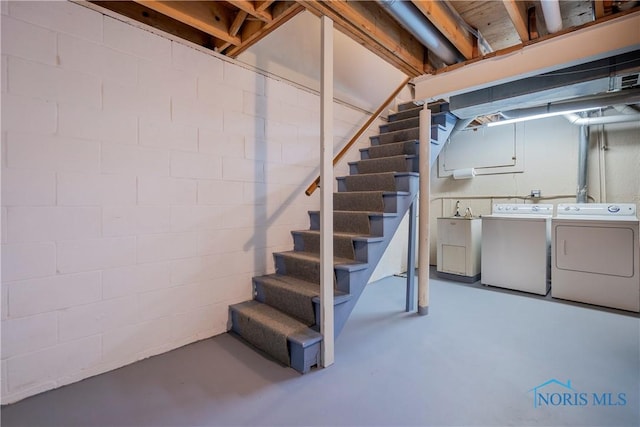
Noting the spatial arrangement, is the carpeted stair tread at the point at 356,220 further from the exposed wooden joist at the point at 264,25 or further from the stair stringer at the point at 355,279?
the exposed wooden joist at the point at 264,25

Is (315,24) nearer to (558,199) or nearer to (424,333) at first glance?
(424,333)

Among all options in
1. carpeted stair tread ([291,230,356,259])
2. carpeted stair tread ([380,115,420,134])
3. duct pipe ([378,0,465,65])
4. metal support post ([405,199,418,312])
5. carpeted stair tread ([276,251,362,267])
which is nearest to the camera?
duct pipe ([378,0,465,65])

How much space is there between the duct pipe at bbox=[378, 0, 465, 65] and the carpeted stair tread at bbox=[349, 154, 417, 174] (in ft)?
3.43

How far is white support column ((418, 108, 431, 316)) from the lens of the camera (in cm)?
281

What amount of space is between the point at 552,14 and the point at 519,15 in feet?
0.71

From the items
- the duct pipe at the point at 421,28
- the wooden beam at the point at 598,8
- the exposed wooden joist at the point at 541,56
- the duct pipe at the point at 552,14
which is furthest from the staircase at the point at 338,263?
the wooden beam at the point at 598,8

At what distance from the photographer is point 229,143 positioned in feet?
8.41

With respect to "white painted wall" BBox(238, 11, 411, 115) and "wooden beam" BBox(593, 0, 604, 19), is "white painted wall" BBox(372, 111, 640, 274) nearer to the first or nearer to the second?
"white painted wall" BBox(238, 11, 411, 115)

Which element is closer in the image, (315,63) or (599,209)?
(315,63)

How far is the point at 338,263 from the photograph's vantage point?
2375 mm

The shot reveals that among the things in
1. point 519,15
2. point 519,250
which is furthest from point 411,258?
point 519,15

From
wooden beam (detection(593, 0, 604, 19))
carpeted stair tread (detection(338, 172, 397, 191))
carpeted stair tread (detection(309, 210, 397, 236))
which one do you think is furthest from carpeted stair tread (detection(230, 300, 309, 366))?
wooden beam (detection(593, 0, 604, 19))

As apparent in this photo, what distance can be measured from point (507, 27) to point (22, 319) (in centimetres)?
466

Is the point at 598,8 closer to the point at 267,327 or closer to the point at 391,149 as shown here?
the point at 391,149
